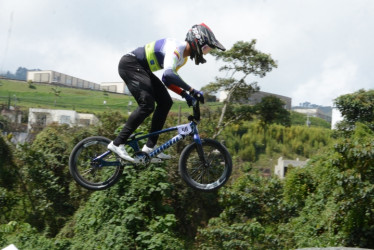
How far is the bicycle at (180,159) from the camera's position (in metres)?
6.67

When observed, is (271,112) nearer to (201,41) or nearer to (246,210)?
(246,210)

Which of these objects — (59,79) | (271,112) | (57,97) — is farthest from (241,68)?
(59,79)

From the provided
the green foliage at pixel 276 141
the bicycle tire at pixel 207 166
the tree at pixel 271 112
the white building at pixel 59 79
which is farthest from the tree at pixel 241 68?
the white building at pixel 59 79

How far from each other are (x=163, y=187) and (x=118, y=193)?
4.05ft

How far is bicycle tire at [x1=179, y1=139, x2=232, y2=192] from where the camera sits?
6664 millimetres

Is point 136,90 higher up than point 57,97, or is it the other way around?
point 57,97

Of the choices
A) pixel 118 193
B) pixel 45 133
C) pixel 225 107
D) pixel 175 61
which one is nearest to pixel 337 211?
pixel 118 193

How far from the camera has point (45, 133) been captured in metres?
18.8

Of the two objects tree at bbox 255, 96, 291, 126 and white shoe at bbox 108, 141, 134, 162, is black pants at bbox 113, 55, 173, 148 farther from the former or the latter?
tree at bbox 255, 96, 291, 126

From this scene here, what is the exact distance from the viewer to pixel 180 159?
662 cm

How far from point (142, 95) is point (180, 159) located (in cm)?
101

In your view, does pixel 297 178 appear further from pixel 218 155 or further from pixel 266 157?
pixel 266 157

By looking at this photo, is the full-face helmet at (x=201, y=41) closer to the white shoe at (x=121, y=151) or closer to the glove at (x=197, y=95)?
the glove at (x=197, y=95)

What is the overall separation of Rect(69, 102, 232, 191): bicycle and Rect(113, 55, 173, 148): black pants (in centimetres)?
21
